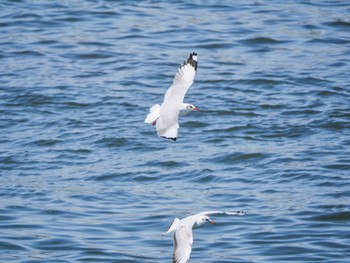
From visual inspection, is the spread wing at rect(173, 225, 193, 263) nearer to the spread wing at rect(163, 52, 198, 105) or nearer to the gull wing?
the gull wing

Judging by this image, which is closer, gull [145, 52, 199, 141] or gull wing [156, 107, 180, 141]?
gull wing [156, 107, 180, 141]

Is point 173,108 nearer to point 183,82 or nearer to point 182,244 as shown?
point 183,82

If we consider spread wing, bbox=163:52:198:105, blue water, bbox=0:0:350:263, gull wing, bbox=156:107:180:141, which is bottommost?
blue water, bbox=0:0:350:263

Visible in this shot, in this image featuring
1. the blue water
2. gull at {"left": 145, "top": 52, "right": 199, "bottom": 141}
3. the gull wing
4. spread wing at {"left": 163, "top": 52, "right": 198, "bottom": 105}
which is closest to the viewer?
the gull wing

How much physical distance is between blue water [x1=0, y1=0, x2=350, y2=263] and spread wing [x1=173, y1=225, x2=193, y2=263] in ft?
3.47

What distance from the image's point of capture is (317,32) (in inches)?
715

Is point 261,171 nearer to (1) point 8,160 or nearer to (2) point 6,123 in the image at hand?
(1) point 8,160

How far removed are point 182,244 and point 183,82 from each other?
10.4 ft

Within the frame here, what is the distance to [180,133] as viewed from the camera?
13.6 m

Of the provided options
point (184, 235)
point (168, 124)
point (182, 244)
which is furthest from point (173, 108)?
point (182, 244)

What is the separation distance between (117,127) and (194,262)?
198 inches

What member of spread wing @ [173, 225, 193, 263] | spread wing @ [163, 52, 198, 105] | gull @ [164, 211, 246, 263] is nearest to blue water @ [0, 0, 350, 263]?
gull @ [164, 211, 246, 263]

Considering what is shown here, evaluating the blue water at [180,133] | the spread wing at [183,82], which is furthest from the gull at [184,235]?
the spread wing at [183,82]

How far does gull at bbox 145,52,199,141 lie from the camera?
9.86m
